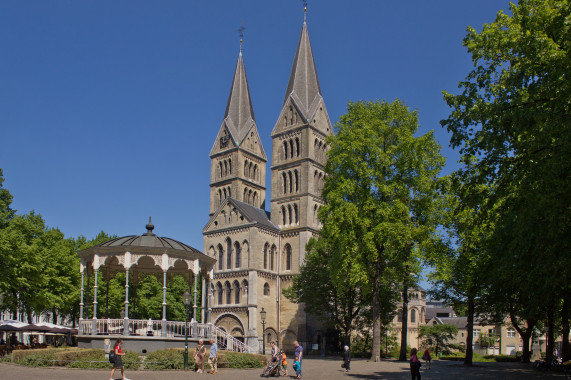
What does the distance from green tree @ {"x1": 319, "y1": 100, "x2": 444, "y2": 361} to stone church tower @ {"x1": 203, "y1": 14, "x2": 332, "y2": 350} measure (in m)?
25.3

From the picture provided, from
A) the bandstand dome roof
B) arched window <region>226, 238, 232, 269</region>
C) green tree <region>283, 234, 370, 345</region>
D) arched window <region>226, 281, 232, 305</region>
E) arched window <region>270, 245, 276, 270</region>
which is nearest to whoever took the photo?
the bandstand dome roof

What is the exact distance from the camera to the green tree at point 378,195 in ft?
111

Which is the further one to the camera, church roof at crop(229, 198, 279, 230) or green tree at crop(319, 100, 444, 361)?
church roof at crop(229, 198, 279, 230)

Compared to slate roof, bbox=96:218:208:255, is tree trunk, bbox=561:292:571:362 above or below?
below

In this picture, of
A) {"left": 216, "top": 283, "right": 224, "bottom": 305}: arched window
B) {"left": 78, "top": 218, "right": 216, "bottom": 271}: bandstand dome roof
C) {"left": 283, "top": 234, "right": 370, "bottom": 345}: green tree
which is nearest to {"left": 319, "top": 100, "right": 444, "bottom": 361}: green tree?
{"left": 78, "top": 218, "right": 216, "bottom": 271}: bandstand dome roof

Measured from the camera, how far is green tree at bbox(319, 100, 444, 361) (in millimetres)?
33844

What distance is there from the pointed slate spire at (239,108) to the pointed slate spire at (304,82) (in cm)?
844

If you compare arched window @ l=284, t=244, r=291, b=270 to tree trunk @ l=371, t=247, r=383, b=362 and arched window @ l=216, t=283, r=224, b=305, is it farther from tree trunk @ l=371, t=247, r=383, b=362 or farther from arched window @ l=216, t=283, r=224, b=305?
tree trunk @ l=371, t=247, r=383, b=362

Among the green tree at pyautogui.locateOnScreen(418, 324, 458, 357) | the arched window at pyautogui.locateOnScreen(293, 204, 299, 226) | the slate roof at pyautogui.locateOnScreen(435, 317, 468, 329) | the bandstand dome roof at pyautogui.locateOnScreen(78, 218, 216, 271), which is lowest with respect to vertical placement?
the slate roof at pyautogui.locateOnScreen(435, 317, 468, 329)

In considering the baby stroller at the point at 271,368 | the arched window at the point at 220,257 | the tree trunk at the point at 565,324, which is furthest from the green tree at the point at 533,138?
the arched window at the point at 220,257

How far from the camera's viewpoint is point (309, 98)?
72438mm

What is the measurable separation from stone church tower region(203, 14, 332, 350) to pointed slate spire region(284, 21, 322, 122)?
0.41 ft

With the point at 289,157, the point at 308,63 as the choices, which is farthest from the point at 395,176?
the point at 308,63

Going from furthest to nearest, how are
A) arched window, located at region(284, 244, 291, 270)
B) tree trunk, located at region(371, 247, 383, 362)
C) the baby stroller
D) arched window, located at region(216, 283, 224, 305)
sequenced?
arched window, located at region(284, 244, 291, 270) → arched window, located at region(216, 283, 224, 305) → tree trunk, located at region(371, 247, 383, 362) → the baby stroller
